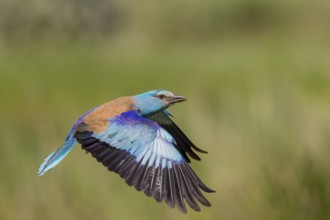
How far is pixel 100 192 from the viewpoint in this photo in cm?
645

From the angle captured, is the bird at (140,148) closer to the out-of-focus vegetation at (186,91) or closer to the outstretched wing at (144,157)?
the outstretched wing at (144,157)

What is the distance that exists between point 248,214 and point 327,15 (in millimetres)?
14536

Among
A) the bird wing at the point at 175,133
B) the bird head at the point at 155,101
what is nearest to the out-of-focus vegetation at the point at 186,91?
the bird wing at the point at 175,133

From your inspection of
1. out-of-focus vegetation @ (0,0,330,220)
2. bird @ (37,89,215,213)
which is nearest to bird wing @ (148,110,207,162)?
bird @ (37,89,215,213)

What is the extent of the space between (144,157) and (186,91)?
741 centimetres

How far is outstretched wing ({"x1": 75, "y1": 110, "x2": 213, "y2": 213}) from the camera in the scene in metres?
4.15

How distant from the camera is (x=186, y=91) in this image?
11.6 m

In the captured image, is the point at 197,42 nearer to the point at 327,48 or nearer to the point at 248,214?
the point at 327,48

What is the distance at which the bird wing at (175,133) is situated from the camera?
4703 mm

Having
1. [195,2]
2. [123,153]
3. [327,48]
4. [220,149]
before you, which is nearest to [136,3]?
[195,2]

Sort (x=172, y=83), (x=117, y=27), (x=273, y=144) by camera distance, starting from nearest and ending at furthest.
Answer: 1. (x=273, y=144)
2. (x=172, y=83)
3. (x=117, y=27)

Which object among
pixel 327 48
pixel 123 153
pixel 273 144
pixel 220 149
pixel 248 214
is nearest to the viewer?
pixel 123 153

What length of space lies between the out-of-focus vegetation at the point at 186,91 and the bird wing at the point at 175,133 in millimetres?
1146

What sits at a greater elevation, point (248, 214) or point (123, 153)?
point (123, 153)
